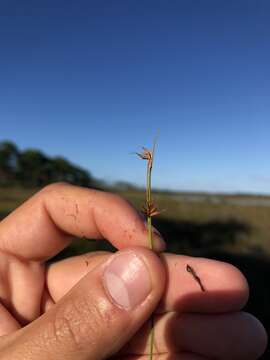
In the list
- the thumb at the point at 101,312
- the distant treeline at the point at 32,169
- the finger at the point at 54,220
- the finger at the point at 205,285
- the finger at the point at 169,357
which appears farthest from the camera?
the distant treeline at the point at 32,169

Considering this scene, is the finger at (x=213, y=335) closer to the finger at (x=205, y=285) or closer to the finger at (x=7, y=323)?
the finger at (x=205, y=285)

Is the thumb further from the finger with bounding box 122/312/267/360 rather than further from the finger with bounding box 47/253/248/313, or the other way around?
the finger with bounding box 122/312/267/360

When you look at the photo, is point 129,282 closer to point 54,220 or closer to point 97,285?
point 97,285

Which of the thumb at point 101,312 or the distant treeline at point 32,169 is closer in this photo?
the thumb at point 101,312

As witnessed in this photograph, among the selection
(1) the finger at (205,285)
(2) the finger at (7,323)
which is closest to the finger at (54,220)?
(2) the finger at (7,323)

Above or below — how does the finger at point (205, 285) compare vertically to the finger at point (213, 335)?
above

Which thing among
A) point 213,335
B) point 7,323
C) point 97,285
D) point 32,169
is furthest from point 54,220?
point 32,169

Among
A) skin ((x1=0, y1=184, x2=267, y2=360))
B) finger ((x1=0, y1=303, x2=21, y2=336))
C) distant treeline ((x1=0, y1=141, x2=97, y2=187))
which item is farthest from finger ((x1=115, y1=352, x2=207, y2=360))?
distant treeline ((x1=0, y1=141, x2=97, y2=187))

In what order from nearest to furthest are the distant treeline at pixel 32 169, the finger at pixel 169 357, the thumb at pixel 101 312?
the thumb at pixel 101 312 < the finger at pixel 169 357 < the distant treeline at pixel 32 169
